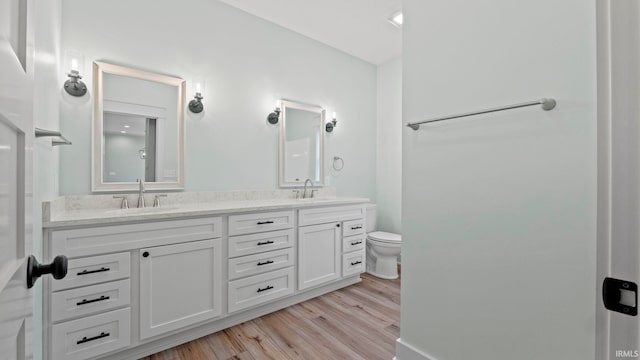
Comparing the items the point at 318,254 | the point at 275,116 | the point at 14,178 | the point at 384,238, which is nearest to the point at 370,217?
the point at 384,238

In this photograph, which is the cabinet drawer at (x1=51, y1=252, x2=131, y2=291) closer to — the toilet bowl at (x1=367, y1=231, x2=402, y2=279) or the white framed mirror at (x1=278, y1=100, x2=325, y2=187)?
the white framed mirror at (x1=278, y1=100, x2=325, y2=187)

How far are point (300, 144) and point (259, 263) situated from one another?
1.52 m

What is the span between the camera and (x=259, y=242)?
7.38ft

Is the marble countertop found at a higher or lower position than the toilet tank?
higher

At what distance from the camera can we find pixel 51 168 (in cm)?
168

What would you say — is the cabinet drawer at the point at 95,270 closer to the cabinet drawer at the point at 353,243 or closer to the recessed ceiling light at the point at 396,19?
the cabinet drawer at the point at 353,243

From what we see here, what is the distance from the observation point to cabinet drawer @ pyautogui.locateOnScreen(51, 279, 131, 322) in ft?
4.88

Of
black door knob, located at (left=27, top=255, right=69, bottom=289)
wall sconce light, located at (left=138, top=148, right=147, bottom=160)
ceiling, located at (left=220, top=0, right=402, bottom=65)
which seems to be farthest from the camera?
ceiling, located at (left=220, top=0, right=402, bottom=65)

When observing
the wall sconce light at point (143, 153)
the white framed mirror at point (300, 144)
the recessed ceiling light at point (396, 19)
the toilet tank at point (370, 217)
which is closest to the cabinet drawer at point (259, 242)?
the white framed mirror at point (300, 144)

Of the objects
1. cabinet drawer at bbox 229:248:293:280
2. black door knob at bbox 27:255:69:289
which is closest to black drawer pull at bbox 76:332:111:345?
cabinet drawer at bbox 229:248:293:280

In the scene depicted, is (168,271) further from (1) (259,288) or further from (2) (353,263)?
(2) (353,263)

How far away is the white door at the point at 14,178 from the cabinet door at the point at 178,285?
4.01ft

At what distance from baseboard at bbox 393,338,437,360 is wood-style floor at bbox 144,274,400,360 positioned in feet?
0.53

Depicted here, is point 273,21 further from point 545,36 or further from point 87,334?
point 87,334
